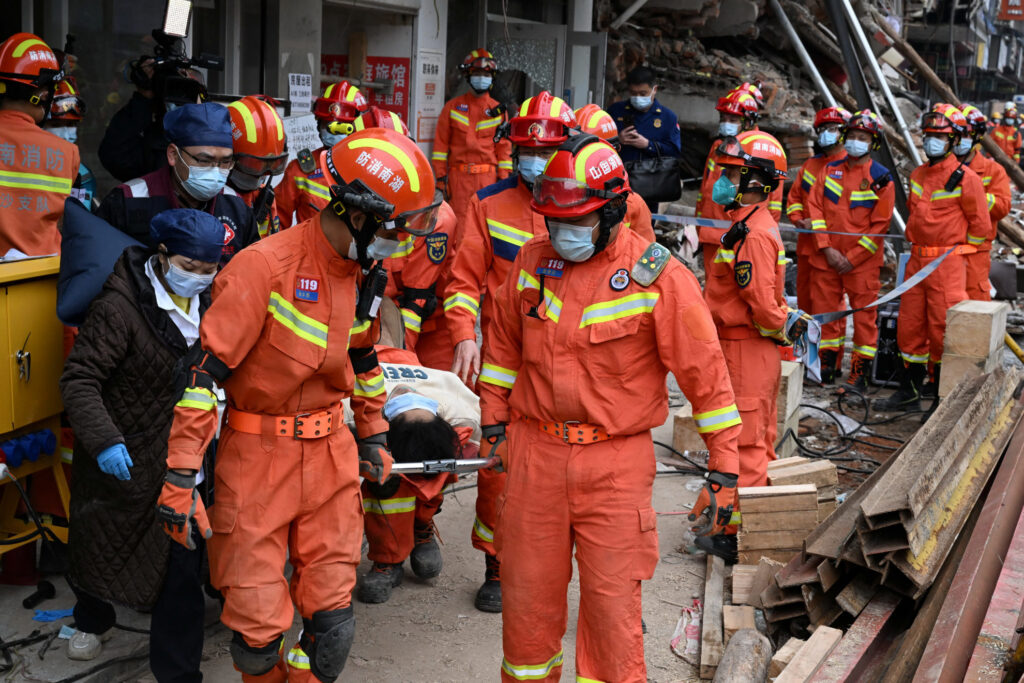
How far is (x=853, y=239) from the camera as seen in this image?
10484 millimetres

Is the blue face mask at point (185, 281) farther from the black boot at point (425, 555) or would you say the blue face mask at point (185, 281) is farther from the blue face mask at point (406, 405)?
the black boot at point (425, 555)

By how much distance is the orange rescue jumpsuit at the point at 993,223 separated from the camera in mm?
9914

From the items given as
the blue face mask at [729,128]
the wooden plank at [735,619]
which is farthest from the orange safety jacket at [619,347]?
the blue face mask at [729,128]

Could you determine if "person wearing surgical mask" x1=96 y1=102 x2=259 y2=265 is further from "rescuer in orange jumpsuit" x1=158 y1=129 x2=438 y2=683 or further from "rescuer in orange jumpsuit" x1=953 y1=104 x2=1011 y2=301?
"rescuer in orange jumpsuit" x1=953 y1=104 x2=1011 y2=301

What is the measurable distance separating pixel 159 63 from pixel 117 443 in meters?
2.86

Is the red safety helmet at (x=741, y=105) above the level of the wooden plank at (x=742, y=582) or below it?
above

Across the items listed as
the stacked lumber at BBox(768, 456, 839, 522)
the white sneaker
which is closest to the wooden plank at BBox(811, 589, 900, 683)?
the stacked lumber at BBox(768, 456, 839, 522)

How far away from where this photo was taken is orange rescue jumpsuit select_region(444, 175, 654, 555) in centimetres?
535

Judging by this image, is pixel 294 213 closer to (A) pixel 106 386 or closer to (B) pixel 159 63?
(B) pixel 159 63

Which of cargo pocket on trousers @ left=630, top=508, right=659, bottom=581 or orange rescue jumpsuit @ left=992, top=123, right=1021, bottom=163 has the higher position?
orange rescue jumpsuit @ left=992, top=123, right=1021, bottom=163

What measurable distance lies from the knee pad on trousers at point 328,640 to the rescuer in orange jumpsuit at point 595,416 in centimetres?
58

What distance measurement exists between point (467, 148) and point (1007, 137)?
46.7ft

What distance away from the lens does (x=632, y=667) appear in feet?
12.7

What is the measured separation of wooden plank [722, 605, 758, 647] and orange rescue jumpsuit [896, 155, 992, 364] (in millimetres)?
5211
